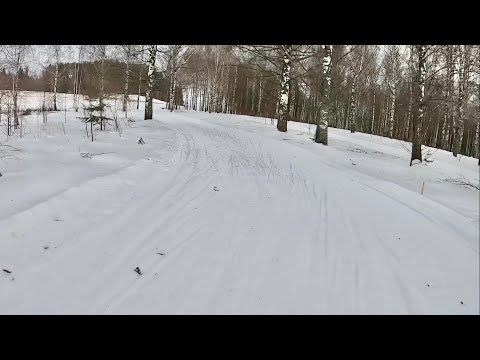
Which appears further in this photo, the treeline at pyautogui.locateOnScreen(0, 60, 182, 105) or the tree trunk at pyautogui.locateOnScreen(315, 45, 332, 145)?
the tree trunk at pyautogui.locateOnScreen(315, 45, 332, 145)

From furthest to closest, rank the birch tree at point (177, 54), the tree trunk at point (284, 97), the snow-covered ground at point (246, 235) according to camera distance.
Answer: the tree trunk at point (284, 97)
the birch tree at point (177, 54)
the snow-covered ground at point (246, 235)

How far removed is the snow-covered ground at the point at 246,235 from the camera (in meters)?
1.09

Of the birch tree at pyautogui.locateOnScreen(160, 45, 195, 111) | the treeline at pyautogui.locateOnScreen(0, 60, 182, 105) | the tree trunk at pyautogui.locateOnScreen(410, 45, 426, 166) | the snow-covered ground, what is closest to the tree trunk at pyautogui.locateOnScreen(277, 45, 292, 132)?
the treeline at pyautogui.locateOnScreen(0, 60, 182, 105)

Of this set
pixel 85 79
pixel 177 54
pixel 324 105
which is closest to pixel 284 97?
pixel 324 105

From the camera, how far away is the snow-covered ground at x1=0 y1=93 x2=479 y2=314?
3.59 ft

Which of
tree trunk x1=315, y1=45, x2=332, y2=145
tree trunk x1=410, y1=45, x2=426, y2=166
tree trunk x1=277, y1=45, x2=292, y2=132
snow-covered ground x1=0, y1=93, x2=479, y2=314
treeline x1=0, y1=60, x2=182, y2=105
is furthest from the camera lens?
tree trunk x1=277, y1=45, x2=292, y2=132

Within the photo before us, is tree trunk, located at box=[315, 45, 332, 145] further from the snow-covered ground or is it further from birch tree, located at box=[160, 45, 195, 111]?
birch tree, located at box=[160, 45, 195, 111]

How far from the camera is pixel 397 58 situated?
1711 millimetres

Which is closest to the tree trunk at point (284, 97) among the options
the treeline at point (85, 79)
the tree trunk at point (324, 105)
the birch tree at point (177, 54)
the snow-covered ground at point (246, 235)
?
the tree trunk at point (324, 105)

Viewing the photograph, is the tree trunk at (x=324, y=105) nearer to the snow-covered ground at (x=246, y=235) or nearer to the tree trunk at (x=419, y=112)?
the snow-covered ground at (x=246, y=235)

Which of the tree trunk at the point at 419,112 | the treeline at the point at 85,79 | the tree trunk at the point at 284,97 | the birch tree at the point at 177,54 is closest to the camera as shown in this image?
the tree trunk at the point at 419,112
